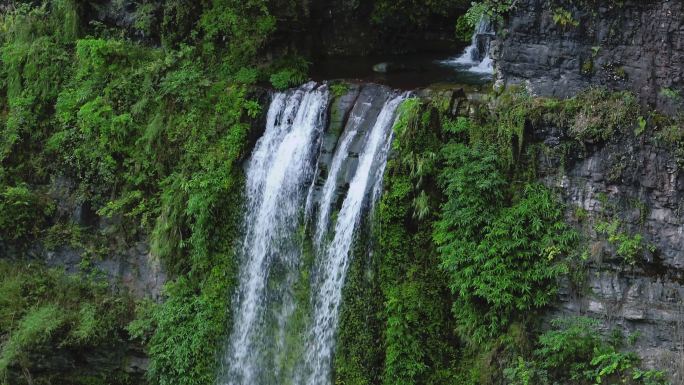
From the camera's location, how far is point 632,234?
9430mm

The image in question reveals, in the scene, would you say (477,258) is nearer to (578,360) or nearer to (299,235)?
(578,360)

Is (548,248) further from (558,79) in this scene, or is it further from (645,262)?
(558,79)

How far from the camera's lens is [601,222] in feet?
31.2

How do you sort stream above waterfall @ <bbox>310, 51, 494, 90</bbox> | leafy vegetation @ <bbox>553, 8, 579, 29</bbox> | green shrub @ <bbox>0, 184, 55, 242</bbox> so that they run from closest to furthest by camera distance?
leafy vegetation @ <bbox>553, 8, 579, 29</bbox> < stream above waterfall @ <bbox>310, 51, 494, 90</bbox> < green shrub @ <bbox>0, 184, 55, 242</bbox>

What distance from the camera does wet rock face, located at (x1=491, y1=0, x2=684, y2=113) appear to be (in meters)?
9.27

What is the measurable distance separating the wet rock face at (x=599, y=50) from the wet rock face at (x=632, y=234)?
0.82m

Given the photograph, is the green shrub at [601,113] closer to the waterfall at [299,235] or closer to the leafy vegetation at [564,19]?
the leafy vegetation at [564,19]

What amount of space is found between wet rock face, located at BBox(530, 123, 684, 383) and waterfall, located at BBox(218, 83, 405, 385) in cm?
302

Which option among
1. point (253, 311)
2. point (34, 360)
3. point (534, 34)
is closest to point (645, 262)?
point (534, 34)

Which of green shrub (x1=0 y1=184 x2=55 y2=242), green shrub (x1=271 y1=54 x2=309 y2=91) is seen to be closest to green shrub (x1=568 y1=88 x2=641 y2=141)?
green shrub (x1=271 y1=54 x2=309 y2=91)

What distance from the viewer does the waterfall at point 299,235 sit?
10.5 metres

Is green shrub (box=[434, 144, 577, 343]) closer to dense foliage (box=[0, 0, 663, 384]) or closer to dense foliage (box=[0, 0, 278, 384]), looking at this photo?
dense foliage (box=[0, 0, 663, 384])

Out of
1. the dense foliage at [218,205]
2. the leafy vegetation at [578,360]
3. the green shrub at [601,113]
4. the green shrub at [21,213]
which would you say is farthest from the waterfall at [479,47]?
the green shrub at [21,213]

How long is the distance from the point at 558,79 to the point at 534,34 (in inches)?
30.6
